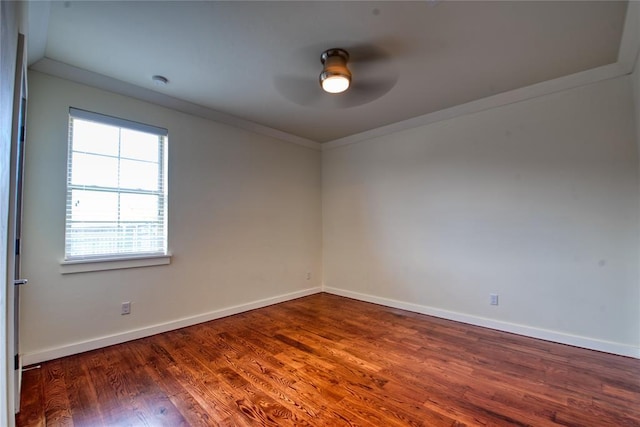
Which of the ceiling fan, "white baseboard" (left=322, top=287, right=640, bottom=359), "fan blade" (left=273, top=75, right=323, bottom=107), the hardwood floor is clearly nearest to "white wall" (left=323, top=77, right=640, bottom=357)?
"white baseboard" (left=322, top=287, right=640, bottom=359)

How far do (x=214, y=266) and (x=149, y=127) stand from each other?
170 centimetres

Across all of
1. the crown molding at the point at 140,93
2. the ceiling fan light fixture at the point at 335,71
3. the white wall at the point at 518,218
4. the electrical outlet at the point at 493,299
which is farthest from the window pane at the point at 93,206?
Answer: the electrical outlet at the point at 493,299

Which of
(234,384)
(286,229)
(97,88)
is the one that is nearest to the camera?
(234,384)

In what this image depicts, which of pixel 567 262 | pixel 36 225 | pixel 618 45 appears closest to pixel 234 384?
pixel 36 225

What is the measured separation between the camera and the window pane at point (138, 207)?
9.62 ft

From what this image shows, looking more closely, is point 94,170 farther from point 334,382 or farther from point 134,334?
point 334,382

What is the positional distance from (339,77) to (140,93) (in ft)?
7.03

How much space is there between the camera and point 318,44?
2.23 meters

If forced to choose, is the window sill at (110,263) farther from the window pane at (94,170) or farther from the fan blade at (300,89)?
the fan blade at (300,89)

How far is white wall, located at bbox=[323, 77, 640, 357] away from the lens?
2611 mm

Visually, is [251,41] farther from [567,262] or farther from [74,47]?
[567,262]

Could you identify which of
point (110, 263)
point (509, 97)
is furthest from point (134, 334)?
point (509, 97)

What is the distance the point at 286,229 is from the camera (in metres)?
4.43

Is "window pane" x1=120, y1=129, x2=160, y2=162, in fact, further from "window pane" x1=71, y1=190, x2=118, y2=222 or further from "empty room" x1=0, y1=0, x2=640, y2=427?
"window pane" x1=71, y1=190, x2=118, y2=222
